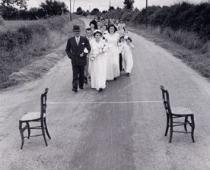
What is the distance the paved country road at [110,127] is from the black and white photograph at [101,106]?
0.02 metres

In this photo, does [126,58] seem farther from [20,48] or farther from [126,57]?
[20,48]

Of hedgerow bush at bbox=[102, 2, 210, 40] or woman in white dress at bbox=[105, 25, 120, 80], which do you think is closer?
woman in white dress at bbox=[105, 25, 120, 80]

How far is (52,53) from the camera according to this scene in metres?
22.9

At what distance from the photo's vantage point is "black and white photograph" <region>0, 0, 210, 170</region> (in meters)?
7.33

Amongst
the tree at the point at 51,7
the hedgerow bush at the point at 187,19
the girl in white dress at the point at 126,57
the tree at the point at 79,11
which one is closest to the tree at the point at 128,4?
the tree at the point at 51,7

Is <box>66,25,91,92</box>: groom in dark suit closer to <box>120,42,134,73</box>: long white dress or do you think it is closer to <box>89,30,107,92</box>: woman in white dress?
<box>89,30,107,92</box>: woman in white dress

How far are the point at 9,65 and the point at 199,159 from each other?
41.4 feet

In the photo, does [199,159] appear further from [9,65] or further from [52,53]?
[52,53]

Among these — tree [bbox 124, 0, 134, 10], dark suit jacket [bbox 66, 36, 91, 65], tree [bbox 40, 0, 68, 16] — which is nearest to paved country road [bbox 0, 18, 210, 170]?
dark suit jacket [bbox 66, 36, 91, 65]

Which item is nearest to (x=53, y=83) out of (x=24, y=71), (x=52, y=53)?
(x=24, y=71)

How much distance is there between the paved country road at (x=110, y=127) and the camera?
709 centimetres

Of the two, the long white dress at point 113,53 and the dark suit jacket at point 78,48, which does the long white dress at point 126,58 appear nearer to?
the long white dress at point 113,53

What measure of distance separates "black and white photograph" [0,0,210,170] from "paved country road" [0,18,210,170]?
0.02 metres

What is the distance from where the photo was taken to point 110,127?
9.08 meters
